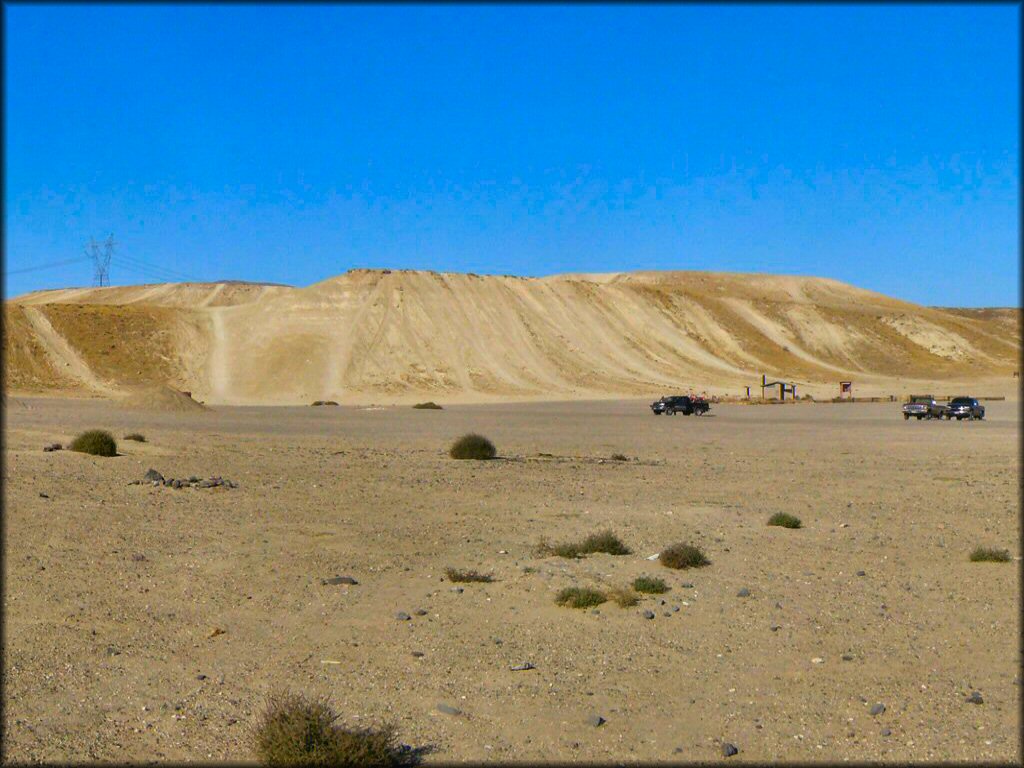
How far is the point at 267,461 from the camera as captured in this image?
27.0m

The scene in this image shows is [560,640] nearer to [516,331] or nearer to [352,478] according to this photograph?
[352,478]

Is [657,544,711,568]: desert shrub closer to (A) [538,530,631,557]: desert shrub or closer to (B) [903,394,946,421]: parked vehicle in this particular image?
(A) [538,530,631,557]: desert shrub

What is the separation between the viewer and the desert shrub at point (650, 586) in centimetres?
1186

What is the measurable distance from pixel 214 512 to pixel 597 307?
98490 millimetres

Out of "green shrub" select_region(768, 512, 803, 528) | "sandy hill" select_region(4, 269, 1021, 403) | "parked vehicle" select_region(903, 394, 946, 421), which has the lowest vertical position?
"green shrub" select_region(768, 512, 803, 528)

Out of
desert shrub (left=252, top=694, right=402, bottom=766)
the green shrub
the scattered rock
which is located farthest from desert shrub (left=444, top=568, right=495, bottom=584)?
the green shrub

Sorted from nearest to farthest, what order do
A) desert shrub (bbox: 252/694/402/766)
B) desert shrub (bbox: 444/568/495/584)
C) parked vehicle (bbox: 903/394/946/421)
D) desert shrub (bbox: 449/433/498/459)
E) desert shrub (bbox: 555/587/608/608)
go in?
desert shrub (bbox: 252/694/402/766) < desert shrub (bbox: 555/587/608/608) < desert shrub (bbox: 444/568/495/584) < desert shrub (bbox: 449/433/498/459) < parked vehicle (bbox: 903/394/946/421)

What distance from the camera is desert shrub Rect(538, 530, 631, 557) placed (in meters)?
14.1

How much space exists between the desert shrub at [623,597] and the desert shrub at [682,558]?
132cm

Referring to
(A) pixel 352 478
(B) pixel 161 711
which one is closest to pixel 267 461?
(A) pixel 352 478

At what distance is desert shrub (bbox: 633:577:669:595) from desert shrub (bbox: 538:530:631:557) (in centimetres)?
207

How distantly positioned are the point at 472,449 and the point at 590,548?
49.0ft

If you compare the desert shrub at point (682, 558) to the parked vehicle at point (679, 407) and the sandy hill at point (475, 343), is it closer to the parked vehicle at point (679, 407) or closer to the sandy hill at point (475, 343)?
the parked vehicle at point (679, 407)

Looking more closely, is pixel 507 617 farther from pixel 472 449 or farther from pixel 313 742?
pixel 472 449
